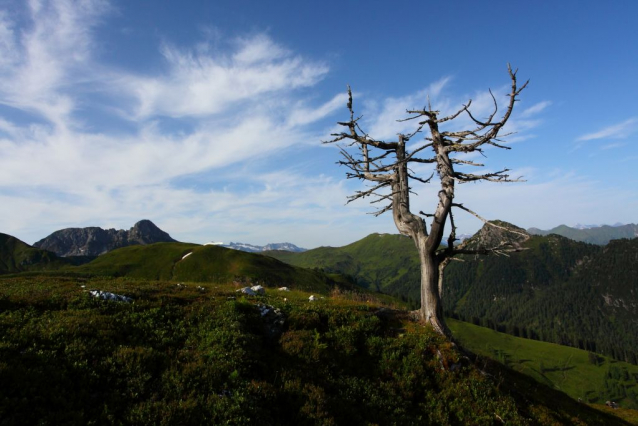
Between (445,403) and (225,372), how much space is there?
7741mm

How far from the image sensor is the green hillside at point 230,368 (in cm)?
842

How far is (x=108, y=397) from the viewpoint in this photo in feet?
28.0

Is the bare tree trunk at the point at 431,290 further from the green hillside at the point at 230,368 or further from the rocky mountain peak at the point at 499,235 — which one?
the rocky mountain peak at the point at 499,235

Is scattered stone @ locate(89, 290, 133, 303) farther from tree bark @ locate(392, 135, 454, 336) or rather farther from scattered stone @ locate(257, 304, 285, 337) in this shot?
tree bark @ locate(392, 135, 454, 336)

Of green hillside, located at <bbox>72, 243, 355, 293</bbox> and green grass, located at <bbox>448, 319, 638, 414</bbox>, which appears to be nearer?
green hillside, located at <bbox>72, 243, 355, 293</bbox>

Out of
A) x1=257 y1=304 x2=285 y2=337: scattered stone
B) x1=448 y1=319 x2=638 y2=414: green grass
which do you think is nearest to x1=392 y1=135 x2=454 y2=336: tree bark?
x1=257 y1=304 x2=285 y2=337: scattered stone

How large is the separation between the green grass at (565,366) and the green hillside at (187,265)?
293 ft

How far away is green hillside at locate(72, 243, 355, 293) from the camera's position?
133250 mm

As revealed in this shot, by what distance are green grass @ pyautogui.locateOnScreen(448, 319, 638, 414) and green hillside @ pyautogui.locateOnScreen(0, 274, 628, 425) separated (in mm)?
149862

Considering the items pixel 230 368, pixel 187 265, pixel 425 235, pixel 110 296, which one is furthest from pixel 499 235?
pixel 187 265

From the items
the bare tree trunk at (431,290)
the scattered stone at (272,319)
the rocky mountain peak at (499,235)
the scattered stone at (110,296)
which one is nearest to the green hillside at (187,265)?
the bare tree trunk at (431,290)

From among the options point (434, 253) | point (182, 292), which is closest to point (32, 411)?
point (182, 292)

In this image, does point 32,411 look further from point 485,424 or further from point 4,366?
point 485,424

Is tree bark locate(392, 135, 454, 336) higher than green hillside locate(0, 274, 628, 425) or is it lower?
higher
